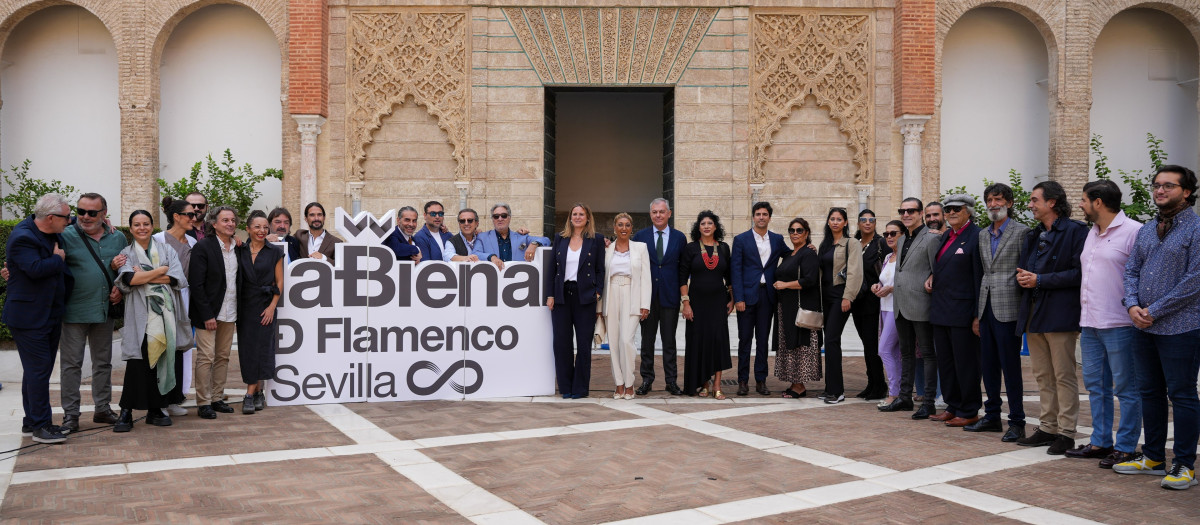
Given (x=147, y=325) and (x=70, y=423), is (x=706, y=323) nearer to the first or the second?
(x=147, y=325)

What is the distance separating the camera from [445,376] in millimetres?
7488

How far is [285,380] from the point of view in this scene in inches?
281

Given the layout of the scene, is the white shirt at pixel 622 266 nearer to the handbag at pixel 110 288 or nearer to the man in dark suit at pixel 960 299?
the man in dark suit at pixel 960 299

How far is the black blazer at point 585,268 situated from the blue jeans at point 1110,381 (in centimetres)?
381

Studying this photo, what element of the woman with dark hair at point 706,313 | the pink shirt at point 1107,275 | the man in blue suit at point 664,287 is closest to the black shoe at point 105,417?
the man in blue suit at point 664,287

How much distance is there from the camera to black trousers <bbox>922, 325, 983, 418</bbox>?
640cm

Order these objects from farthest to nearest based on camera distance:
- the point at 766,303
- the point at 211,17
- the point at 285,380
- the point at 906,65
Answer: the point at 211,17 → the point at 906,65 → the point at 766,303 → the point at 285,380

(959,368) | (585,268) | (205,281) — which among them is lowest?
(959,368)

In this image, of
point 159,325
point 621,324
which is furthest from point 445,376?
point 159,325

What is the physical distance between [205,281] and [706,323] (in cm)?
423

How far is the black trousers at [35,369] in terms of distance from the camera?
5.68 metres

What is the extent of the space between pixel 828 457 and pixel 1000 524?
1.42 metres

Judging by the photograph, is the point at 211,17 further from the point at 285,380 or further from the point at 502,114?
the point at 285,380

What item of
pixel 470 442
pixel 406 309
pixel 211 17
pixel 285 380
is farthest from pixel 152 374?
pixel 211 17
